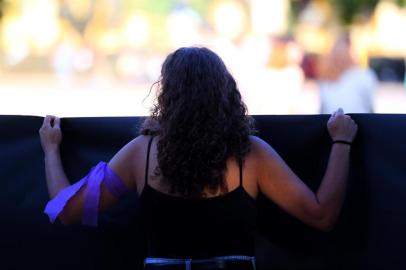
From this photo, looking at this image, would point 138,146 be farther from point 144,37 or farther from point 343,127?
point 144,37

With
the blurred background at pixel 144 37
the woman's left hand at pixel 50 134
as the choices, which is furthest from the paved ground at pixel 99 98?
the woman's left hand at pixel 50 134

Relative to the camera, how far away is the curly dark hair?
85.7 inches

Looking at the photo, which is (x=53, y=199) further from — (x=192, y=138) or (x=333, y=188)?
(x=333, y=188)

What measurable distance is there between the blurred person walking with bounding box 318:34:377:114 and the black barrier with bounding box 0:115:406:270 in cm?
335

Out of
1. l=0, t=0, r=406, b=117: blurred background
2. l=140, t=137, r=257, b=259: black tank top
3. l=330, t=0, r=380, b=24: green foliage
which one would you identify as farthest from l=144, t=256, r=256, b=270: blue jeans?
l=330, t=0, r=380, b=24: green foliage

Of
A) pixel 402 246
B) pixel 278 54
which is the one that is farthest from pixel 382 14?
pixel 402 246

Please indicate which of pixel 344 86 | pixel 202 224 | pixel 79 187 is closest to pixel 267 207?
pixel 202 224

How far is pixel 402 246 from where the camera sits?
259 cm

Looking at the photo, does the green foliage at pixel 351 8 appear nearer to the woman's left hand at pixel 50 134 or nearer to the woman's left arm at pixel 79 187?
the woman's left hand at pixel 50 134

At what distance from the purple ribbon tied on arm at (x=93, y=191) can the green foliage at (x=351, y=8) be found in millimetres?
20279

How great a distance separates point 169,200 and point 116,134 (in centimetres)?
65

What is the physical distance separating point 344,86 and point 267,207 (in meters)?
3.77

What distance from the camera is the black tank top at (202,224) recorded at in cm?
216

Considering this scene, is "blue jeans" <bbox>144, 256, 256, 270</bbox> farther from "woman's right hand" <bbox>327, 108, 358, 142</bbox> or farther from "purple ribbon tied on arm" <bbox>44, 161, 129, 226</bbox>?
"woman's right hand" <bbox>327, 108, 358, 142</bbox>
